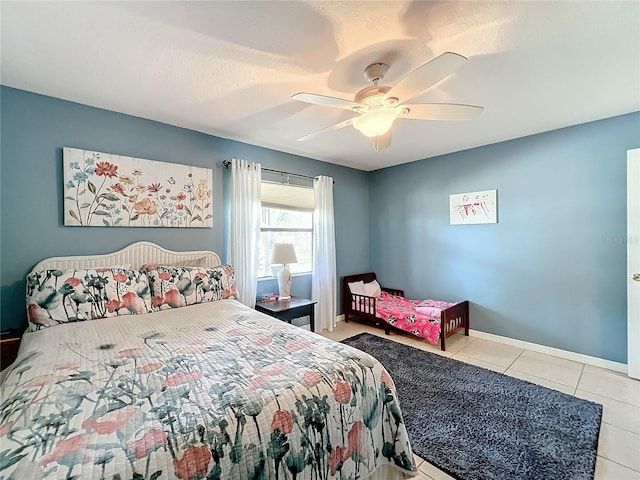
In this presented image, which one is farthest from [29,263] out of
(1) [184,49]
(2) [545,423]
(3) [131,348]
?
(2) [545,423]

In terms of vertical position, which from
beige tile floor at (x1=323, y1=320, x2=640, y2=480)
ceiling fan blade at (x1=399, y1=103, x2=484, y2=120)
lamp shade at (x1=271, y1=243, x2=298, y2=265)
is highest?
ceiling fan blade at (x1=399, y1=103, x2=484, y2=120)

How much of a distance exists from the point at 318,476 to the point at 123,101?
2.85 metres

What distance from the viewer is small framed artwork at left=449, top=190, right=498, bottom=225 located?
3506 mm

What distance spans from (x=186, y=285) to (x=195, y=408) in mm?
1639

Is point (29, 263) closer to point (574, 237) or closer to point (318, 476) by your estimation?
point (318, 476)

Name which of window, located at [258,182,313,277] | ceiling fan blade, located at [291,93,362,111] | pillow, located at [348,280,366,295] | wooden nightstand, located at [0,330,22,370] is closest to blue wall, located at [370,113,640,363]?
pillow, located at [348,280,366,295]

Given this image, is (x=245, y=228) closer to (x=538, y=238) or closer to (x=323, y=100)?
(x=323, y=100)

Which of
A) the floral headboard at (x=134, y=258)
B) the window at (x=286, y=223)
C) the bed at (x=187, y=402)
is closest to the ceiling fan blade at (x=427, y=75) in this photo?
the bed at (x=187, y=402)

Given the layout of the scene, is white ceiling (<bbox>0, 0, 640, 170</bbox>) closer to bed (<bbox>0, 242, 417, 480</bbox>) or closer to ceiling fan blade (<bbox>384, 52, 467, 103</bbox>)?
ceiling fan blade (<bbox>384, 52, 467, 103</bbox>)

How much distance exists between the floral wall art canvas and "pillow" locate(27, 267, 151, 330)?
531mm

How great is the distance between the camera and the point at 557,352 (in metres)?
3.05

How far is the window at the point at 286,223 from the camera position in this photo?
3584 mm

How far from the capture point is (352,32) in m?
1.55

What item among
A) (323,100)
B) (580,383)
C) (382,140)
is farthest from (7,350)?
(580,383)
